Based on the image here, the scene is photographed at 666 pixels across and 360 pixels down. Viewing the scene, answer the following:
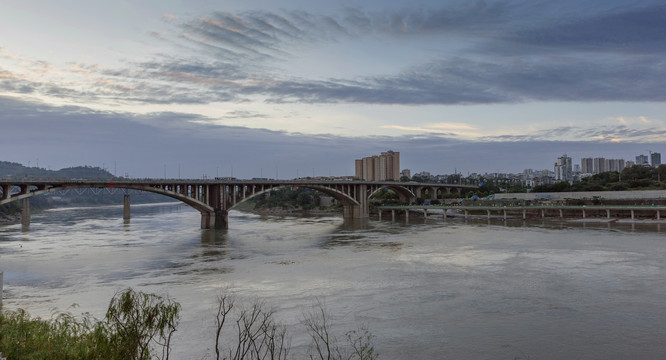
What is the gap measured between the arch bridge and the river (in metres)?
5.65

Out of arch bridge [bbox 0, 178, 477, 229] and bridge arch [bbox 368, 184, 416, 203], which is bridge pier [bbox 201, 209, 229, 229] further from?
bridge arch [bbox 368, 184, 416, 203]

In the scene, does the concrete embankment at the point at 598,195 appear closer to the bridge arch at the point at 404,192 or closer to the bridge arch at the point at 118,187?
the bridge arch at the point at 404,192

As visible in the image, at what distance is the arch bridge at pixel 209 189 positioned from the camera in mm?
44562

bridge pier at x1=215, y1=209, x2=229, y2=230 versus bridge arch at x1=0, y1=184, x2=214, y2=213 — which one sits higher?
bridge arch at x1=0, y1=184, x2=214, y2=213

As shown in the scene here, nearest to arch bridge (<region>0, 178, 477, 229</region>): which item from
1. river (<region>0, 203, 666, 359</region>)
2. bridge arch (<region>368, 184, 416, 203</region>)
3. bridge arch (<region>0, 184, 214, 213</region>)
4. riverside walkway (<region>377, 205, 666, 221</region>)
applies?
bridge arch (<region>0, 184, 214, 213</region>)

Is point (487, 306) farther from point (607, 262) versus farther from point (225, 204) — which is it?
point (225, 204)

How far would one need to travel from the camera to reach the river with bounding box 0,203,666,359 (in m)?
16.5

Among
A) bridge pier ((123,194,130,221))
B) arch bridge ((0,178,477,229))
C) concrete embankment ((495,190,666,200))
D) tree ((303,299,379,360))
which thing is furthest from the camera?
bridge pier ((123,194,130,221))

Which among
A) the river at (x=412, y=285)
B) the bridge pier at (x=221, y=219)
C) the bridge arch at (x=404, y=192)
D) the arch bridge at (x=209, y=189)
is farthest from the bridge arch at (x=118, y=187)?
the bridge arch at (x=404, y=192)

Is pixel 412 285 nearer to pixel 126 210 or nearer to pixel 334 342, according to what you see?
pixel 334 342

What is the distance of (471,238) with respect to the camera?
157ft

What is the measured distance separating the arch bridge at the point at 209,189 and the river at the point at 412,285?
18.5 feet

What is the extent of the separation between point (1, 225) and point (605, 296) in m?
79.4

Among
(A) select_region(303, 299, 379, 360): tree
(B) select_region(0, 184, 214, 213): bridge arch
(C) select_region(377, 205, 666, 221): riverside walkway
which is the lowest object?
(A) select_region(303, 299, 379, 360): tree
